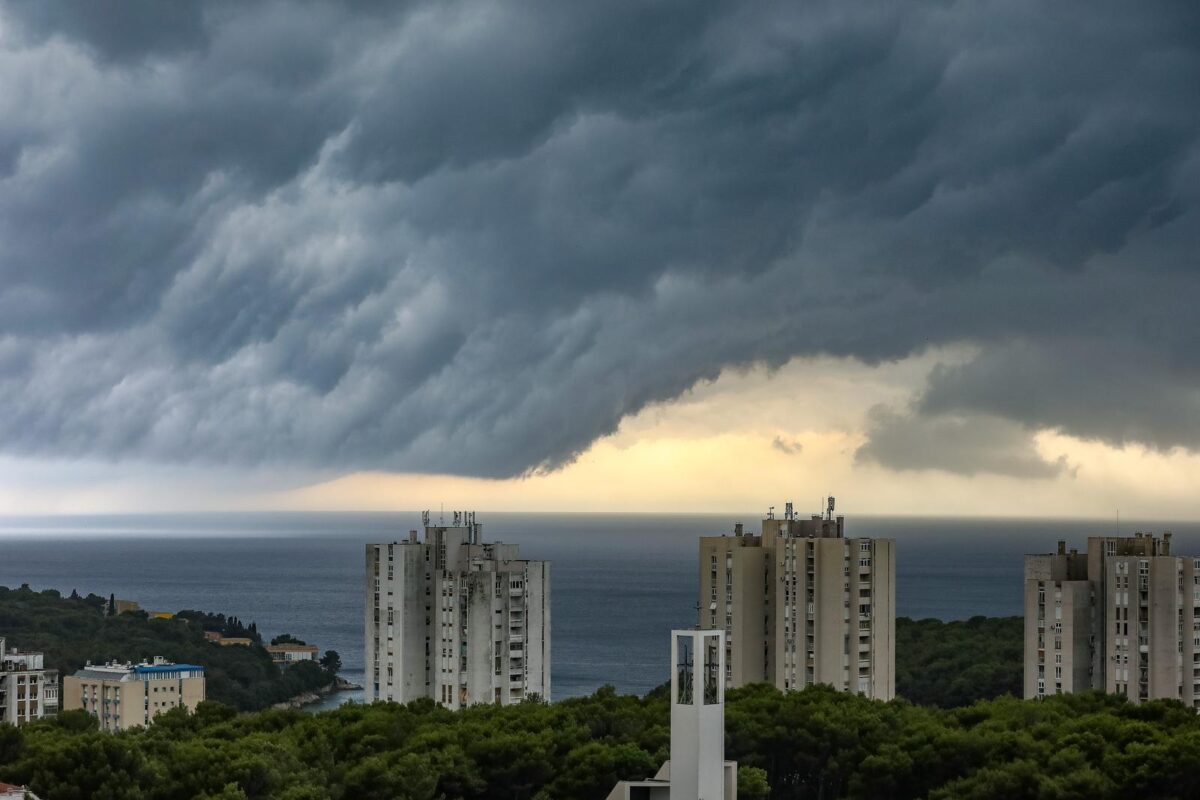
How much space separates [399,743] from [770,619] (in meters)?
13.0

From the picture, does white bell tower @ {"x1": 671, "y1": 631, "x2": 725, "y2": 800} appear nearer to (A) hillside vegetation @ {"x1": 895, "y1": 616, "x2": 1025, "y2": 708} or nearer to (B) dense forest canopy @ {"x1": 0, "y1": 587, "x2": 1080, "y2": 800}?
(B) dense forest canopy @ {"x1": 0, "y1": 587, "x2": 1080, "y2": 800}

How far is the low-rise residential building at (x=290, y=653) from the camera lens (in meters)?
73.7

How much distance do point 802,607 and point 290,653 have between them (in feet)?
143

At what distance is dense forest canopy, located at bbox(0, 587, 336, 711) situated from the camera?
2557 inches

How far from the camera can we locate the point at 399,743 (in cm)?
2514

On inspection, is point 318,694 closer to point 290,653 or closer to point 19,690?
point 290,653

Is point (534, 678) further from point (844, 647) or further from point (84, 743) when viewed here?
point (84, 743)

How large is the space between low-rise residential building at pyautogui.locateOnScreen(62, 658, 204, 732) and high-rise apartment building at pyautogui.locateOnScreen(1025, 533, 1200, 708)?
2616cm

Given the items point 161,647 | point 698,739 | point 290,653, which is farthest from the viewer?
point 290,653

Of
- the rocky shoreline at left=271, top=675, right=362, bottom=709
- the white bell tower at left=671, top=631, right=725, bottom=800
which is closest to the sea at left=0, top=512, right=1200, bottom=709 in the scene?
the rocky shoreline at left=271, top=675, right=362, bottom=709

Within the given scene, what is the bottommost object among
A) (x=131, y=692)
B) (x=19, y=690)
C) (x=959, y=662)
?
(x=131, y=692)

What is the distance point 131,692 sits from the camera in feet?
167

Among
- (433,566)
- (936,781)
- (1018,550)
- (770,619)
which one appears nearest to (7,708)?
(433,566)

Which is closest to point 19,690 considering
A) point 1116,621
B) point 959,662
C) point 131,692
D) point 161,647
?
point 131,692
